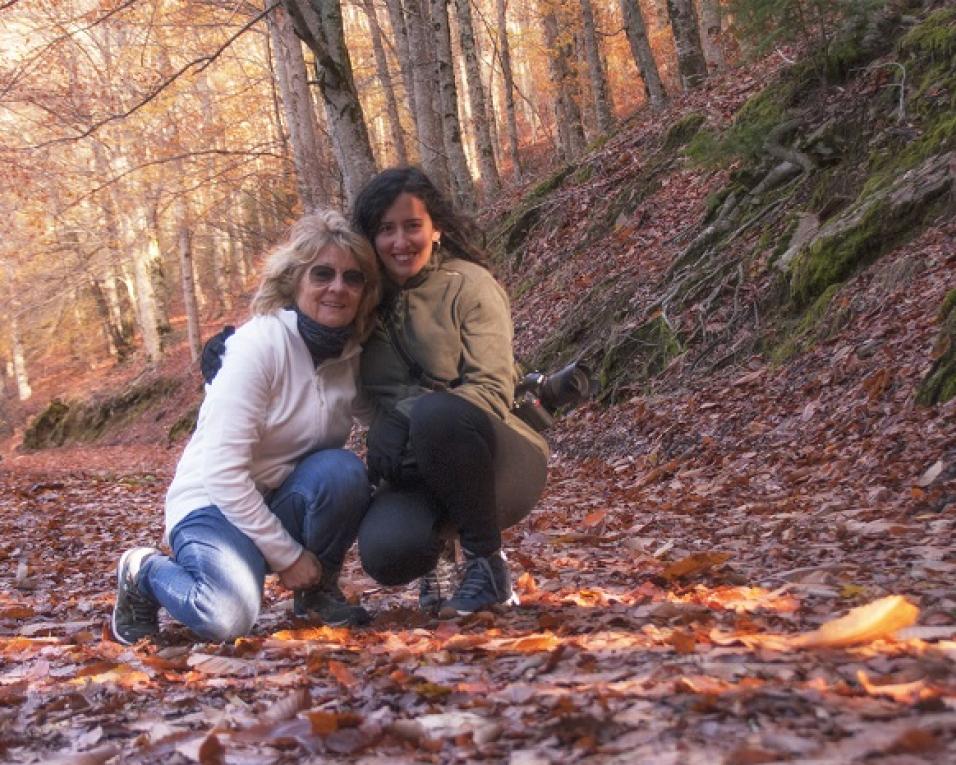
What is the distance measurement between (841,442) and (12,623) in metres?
4.10

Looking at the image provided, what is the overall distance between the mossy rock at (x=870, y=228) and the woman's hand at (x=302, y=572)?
15.8ft

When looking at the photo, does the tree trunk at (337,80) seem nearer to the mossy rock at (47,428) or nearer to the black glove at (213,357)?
the black glove at (213,357)

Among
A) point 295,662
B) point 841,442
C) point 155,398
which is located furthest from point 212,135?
point 295,662

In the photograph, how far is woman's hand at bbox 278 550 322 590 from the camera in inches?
136

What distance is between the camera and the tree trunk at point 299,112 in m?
14.2

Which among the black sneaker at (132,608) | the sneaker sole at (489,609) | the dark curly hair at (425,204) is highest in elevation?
the dark curly hair at (425,204)

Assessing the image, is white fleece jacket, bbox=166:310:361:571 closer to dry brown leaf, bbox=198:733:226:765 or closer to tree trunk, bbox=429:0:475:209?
dry brown leaf, bbox=198:733:226:765

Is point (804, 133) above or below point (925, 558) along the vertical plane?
above

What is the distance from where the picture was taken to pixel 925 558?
3.34 metres

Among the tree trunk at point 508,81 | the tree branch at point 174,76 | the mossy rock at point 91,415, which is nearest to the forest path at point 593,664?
the tree branch at point 174,76

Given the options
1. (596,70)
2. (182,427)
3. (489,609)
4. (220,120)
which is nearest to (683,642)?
(489,609)

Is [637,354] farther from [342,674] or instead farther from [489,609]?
[342,674]

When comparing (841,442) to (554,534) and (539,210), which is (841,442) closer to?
(554,534)

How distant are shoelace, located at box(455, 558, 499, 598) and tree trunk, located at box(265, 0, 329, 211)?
10.9m
